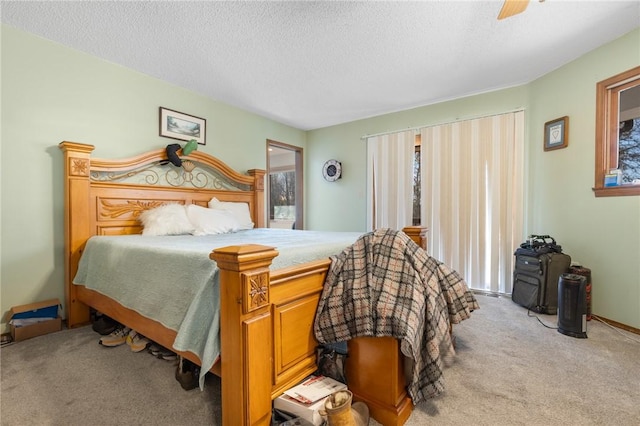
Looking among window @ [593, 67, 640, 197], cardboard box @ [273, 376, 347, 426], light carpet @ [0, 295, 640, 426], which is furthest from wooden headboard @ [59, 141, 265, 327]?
window @ [593, 67, 640, 197]

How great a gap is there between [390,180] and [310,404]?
10.9ft

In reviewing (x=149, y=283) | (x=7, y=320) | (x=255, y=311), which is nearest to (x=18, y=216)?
(x=7, y=320)

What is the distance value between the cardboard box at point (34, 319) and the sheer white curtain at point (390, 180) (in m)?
3.54

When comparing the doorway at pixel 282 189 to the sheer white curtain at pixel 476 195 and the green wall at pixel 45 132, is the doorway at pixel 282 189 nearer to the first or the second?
the sheer white curtain at pixel 476 195

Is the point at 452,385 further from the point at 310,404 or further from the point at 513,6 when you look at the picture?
the point at 513,6

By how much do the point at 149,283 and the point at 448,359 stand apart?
73.8 inches

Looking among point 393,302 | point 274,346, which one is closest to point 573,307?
point 393,302

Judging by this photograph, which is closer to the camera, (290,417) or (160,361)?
(290,417)

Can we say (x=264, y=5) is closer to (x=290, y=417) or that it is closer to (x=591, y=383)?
(x=290, y=417)

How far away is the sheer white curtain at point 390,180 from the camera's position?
12.8ft

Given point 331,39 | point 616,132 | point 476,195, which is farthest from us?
point 476,195

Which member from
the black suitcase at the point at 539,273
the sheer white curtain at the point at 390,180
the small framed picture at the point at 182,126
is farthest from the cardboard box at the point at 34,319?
the black suitcase at the point at 539,273

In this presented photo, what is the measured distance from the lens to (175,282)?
55.2 inches

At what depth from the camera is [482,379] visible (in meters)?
1.62
